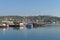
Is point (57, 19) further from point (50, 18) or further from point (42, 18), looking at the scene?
point (42, 18)

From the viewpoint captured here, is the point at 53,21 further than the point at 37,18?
Yes

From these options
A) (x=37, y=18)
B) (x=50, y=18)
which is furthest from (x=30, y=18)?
(x=50, y=18)

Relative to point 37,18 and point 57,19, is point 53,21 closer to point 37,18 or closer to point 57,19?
point 57,19

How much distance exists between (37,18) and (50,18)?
768cm

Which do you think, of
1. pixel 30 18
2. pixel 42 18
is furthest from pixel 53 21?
pixel 30 18

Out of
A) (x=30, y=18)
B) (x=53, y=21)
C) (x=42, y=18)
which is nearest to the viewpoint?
(x=30, y=18)

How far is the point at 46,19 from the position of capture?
55938 millimetres

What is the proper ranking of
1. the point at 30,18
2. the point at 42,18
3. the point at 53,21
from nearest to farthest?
the point at 30,18 → the point at 42,18 → the point at 53,21

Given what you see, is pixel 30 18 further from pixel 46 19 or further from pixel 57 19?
pixel 57 19

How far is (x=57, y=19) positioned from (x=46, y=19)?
28.0 feet

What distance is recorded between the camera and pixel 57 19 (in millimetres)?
63062

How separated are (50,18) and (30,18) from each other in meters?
11.3

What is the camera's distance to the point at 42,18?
5541 cm

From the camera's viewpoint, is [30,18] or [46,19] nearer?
[30,18]
